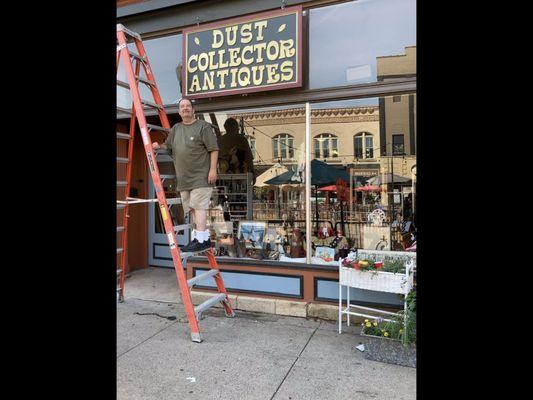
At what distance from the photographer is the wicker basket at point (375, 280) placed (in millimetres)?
3883

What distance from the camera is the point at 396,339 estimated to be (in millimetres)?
3807

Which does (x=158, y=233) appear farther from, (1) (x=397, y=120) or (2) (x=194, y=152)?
(1) (x=397, y=120)

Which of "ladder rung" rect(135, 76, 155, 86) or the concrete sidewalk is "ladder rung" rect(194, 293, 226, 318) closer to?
the concrete sidewalk

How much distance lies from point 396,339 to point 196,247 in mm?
2190

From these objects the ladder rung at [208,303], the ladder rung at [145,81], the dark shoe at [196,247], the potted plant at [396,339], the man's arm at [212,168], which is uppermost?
the ladder rung at [145,81]

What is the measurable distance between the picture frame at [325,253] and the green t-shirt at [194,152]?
1.71 m

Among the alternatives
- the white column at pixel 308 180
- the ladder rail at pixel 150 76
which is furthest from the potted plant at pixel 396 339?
the ladder rail at pixel 150 76

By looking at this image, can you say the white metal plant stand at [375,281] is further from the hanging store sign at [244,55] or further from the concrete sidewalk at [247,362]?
the hanging store sign at [244,55]

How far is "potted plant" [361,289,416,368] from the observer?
11.7 ft

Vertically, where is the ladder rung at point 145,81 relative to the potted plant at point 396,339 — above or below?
above
